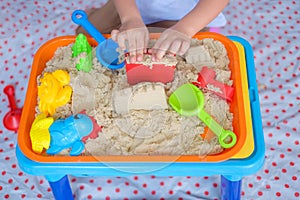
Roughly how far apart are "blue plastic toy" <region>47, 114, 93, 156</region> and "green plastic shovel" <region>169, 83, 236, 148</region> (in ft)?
0.45

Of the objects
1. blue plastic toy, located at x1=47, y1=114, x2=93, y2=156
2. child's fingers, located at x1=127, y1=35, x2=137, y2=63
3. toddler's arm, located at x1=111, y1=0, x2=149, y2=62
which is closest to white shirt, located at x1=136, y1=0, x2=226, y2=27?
toddler's arm, located at x1=111, y1=0, x2=149, y2=62

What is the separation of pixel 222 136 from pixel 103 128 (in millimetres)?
179

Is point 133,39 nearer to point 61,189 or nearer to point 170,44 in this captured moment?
point 170,44

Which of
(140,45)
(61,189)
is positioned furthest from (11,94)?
(140,45)

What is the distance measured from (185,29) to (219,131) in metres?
0.19

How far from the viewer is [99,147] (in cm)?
68

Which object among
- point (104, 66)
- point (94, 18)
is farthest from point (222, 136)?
point (94, 18)

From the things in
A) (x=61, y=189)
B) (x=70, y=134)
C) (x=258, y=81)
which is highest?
(x=70, y=134)

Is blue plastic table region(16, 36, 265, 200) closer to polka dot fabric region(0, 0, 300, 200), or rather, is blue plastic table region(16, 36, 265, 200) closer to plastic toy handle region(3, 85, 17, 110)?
polka dot fabric region(0, 0, 300, 200)

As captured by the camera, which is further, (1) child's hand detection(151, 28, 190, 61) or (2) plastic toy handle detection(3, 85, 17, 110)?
(2) plastic toy handle detection(3, 85, 17, 110)

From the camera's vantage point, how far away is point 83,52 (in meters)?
0.76

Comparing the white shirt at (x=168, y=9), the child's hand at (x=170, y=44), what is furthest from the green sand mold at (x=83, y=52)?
the white shirt at (x=168, y=9)

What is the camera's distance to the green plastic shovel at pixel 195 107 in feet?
2.21

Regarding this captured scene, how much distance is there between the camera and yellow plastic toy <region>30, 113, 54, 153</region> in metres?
0.67
